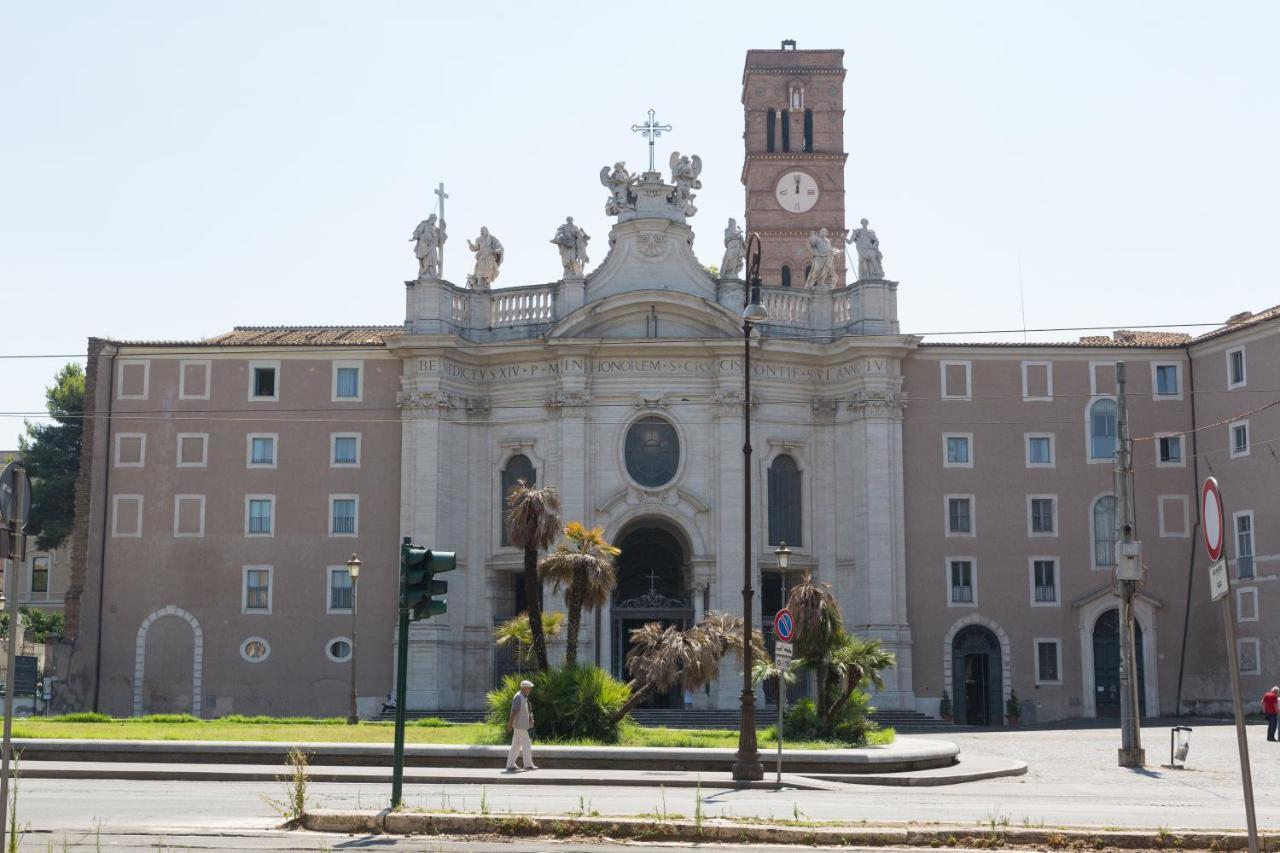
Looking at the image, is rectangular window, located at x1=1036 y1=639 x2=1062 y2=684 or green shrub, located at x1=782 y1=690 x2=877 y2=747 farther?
rectangular window, located at x1=1036 y1=639 x2=1062 y2=684

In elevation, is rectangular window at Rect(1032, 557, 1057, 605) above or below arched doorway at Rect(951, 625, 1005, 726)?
above

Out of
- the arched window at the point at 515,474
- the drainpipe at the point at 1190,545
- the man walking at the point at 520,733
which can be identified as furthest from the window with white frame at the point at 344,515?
the drainpipe at the point at 1190,545

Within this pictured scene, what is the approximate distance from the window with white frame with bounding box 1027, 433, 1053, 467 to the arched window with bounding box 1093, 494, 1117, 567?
7.19ft

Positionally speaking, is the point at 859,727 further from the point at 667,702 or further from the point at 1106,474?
the point at 1106,474

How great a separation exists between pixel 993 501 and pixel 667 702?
12766 mm

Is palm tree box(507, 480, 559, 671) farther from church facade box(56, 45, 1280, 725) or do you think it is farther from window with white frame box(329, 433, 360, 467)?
window with white frame box(329, 433, 360, 467)

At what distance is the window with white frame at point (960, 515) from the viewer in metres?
51.5

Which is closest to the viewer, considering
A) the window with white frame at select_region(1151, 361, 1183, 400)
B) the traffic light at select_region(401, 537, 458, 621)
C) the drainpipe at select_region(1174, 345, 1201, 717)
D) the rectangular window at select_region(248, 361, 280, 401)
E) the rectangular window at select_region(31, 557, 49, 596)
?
the traffic light at select_region(401, 537, 458, 621)

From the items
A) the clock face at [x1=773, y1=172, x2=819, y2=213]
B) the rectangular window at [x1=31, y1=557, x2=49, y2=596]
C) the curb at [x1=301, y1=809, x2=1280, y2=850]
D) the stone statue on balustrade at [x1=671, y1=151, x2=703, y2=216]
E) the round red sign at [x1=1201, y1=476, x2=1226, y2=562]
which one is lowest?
the curb at [x1=301, y1=809, x2=1280, y2=850]

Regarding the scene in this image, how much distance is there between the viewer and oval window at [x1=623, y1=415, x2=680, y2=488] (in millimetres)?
51938

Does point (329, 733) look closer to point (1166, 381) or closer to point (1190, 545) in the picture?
point (1190, 545)

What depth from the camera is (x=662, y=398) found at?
51906 millimetres

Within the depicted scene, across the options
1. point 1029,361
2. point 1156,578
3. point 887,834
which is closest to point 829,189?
point 1029,361

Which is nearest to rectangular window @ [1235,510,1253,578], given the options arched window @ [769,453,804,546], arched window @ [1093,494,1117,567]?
arched window @ [1093,494,1117,567]
